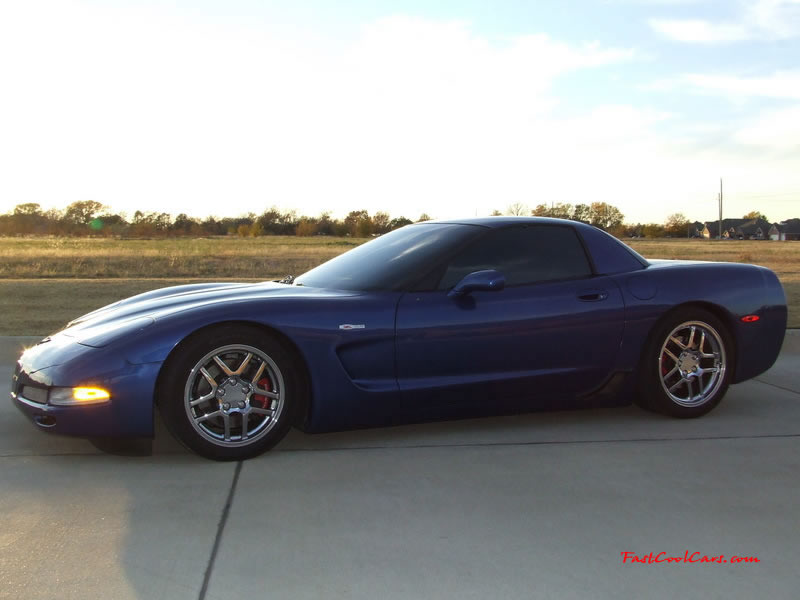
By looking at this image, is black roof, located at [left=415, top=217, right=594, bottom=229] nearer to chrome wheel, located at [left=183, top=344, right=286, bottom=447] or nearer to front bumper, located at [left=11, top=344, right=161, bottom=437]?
chrome wheel, located at [left=183, top=344, right=286, bottom=447]

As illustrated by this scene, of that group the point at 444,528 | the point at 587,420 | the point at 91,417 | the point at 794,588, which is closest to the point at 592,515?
the point at 444,528

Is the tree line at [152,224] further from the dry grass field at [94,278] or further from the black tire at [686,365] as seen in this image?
the black tire at [686,365]

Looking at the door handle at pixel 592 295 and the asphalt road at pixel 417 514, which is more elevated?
the door handle at pixel 592 295

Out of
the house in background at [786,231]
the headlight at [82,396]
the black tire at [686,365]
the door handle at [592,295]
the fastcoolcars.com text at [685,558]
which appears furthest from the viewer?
the house in background at [786,231]

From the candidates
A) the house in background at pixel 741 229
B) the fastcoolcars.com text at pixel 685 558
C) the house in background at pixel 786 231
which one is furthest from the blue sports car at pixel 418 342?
the house in background at pixel 786 231

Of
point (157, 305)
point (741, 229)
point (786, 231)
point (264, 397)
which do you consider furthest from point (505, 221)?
point (741, 229)

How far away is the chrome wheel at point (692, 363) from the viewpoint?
545 cm

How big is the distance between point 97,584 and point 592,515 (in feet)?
6.49

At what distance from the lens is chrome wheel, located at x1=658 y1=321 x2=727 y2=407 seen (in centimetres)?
545

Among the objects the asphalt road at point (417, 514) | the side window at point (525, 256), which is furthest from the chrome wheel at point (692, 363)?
the side window at point (525, 256)

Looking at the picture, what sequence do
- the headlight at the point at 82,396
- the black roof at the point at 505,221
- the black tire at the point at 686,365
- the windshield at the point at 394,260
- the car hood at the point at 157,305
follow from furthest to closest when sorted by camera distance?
the black tire at the point at 686,365 < the black roof at the point at 505,221 < the windshield at the point at 394,260 < the car hood at the point at 157,305 < the headlight at the point at 82,396

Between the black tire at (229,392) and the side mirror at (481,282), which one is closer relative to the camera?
the black tire at (229,392)

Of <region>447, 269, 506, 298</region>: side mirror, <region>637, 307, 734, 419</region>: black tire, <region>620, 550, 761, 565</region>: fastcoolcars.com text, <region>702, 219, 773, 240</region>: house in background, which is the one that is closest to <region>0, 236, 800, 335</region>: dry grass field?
<region>637, 307, 734, 419</region>: black tire

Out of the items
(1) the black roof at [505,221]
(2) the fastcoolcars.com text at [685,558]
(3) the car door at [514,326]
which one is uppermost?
(1) the black roof at [505,221]
